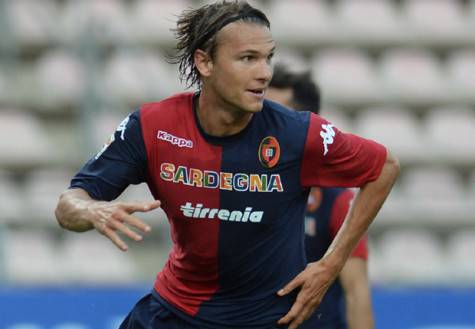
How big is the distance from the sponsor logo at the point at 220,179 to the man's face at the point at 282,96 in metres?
1.39

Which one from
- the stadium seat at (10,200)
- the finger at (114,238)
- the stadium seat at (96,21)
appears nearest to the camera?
the finger at (114,238)

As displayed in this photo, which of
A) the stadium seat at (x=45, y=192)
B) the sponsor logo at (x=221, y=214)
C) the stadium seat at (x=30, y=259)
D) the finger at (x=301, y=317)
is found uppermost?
the stadium seat at (x=45, y=192)

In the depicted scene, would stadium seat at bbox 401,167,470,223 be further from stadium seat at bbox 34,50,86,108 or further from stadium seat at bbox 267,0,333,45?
stadium seat at bbox 34,50,86,108

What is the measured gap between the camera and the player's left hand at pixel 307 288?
4.38m

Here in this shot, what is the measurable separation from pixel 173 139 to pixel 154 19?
6512mm

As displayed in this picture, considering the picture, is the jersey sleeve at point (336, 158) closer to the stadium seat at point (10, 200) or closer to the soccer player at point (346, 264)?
the soccer player at point (346, 264)

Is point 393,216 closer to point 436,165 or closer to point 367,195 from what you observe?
point 436,165

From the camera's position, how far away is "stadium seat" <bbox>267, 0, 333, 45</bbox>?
10.9 metres

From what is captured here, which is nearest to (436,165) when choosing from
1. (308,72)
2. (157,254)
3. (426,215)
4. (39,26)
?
(426,215)

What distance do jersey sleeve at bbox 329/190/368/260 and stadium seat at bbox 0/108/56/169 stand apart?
474 centimetres

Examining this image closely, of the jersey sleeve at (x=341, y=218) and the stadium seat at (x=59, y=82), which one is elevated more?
the stadium seat at (x=59, y=82)

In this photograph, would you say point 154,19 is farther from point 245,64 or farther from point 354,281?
point 245,64

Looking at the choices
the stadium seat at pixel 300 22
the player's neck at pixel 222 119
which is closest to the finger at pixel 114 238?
the player's neck at pixel 222 119

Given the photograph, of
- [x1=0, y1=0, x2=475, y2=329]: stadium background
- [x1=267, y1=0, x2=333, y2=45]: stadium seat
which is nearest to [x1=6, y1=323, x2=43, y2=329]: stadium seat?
[x1=0, y1=0, x2=475, y2=329]: stadium background
